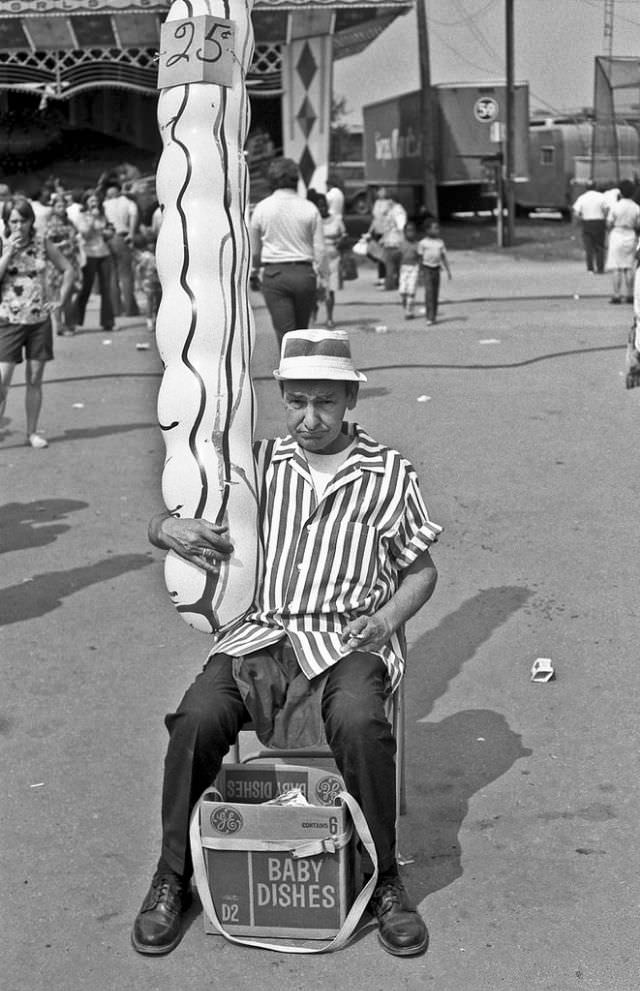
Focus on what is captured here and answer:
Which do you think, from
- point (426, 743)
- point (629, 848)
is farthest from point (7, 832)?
point (629, 848)

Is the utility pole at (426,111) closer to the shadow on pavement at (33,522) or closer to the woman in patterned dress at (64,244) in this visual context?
the woman in patterned dress at (64,244)

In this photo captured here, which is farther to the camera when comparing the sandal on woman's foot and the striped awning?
the striped awning

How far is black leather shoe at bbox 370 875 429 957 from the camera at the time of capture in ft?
12.2

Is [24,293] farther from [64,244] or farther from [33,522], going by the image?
[64,244]

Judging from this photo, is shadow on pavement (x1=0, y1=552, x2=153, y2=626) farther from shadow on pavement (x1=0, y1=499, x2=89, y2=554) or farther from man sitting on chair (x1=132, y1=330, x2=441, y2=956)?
man sitting on chair (x1=132, y1=330, x2=441, y2=956)

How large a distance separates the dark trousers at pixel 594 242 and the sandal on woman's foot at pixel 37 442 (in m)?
14.7

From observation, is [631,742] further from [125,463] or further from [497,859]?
[125,463]

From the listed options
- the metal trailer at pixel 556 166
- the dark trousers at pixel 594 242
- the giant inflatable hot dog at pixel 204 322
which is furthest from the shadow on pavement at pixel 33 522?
the metal trailer at pixel 556 166

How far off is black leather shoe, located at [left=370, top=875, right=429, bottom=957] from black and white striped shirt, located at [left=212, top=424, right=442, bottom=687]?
578 millimetres

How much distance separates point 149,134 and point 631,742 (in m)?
27.8

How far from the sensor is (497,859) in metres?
4.25

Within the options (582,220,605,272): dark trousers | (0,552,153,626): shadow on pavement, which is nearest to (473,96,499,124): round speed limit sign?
(582,220,605,272): dark trousers

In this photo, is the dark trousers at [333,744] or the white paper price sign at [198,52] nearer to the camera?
the dark trousers at [333,744]

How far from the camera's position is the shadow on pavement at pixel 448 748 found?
14.2ft
